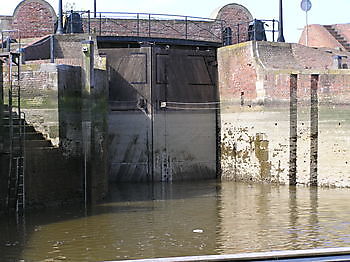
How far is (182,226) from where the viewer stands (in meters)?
11.5

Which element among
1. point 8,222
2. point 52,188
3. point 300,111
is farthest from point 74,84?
point 300,111

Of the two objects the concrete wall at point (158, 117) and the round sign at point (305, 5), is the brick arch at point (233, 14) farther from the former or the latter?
the concrete wall at point (158, 117)

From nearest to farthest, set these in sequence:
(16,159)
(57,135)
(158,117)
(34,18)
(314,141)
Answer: (16,159) → (57,135) → (314,141) → (158,117) → (34,18)

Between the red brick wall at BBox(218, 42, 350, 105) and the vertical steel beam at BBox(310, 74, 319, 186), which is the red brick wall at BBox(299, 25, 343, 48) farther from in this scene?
the vertical steel beam at BBox(310, 74, 319, 186)

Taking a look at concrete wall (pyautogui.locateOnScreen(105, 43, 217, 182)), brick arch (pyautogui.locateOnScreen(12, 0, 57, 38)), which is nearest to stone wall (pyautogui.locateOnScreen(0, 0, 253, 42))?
brick arch (pyautogui.locateOnScreen(12, 0, 57, 38))

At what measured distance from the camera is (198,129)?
64.0ft

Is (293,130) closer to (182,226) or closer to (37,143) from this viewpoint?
(182,226)

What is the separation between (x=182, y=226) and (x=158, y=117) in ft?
25.4

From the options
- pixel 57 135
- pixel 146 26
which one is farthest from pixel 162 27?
pixel 57 135

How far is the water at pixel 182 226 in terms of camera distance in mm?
9594

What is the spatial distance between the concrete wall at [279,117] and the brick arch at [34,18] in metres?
6.70

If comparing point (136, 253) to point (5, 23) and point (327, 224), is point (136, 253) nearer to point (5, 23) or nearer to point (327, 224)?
point (327, 224)

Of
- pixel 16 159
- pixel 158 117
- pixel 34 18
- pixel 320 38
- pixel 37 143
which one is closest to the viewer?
pixel 16 159

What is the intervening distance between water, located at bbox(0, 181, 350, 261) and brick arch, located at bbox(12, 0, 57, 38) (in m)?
8.25
